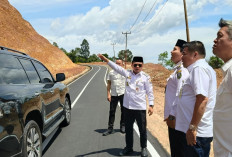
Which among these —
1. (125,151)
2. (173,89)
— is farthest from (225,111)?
(125,151)

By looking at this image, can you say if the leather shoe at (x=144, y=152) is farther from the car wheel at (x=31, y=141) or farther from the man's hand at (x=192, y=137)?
the man's hand at (x=192, y=137)

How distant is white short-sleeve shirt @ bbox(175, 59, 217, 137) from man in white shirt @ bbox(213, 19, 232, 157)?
20.4 inches

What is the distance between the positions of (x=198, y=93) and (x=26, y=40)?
198 feet

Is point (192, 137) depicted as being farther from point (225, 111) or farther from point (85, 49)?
point (85, 49)

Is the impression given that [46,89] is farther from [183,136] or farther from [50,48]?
[50,48]

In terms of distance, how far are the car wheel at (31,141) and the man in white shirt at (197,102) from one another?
2128mm

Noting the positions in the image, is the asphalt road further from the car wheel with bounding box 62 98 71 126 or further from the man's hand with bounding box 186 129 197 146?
the man's hand with bounding box 186 129 197 146

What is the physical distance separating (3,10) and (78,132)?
60.3 meters

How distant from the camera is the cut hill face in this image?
53.0 m

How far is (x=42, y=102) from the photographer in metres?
4.34

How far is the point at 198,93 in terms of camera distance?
248 cm

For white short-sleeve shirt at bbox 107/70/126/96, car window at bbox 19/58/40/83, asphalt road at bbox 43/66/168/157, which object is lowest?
asphalt road at bbox 43/66/168/157

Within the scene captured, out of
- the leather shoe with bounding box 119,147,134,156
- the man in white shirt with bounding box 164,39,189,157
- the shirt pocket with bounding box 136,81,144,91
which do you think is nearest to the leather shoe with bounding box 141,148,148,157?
the leather shoe with bounding box 119,147,134,156

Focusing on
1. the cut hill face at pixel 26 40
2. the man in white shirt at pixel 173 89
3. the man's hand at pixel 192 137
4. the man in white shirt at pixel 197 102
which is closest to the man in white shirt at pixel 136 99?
the man in white shirt at pixel 173 89
